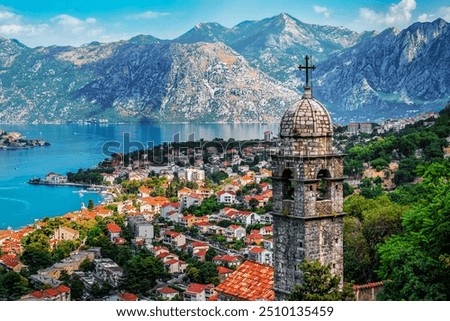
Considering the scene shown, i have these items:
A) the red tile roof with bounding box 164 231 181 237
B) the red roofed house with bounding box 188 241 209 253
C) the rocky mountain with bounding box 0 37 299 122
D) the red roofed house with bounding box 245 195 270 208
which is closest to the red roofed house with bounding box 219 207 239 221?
the red roofed house with bounding box 245 195 270 208

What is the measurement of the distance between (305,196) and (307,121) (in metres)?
0.48

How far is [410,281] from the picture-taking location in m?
4.61

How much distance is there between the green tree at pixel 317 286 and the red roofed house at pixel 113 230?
1430 centimetres

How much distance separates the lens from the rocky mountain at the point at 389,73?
24.4 m

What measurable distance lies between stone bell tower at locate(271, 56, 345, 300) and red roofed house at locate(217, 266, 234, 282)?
8.51 m

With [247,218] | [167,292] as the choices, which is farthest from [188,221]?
[167,292]

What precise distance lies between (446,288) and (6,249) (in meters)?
14.0

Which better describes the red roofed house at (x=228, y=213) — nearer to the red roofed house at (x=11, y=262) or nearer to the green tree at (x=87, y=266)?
the green tree at (x=87, y=266)

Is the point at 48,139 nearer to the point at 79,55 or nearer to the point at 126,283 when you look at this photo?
the point at 79,55

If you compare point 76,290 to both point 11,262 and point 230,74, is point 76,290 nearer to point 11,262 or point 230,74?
point 11,262

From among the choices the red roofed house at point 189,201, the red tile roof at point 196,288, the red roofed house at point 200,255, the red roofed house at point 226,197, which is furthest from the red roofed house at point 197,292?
the red roofed house at point 226,197

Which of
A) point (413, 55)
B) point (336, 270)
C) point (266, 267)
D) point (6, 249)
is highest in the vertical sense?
point (413, 55)

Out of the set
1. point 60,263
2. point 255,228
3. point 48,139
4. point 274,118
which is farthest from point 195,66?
point 60,263

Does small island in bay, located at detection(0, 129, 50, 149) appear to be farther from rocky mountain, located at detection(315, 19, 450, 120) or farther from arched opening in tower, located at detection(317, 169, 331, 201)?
arched opening in tower, located at detection(317, 169, 331, 201)
